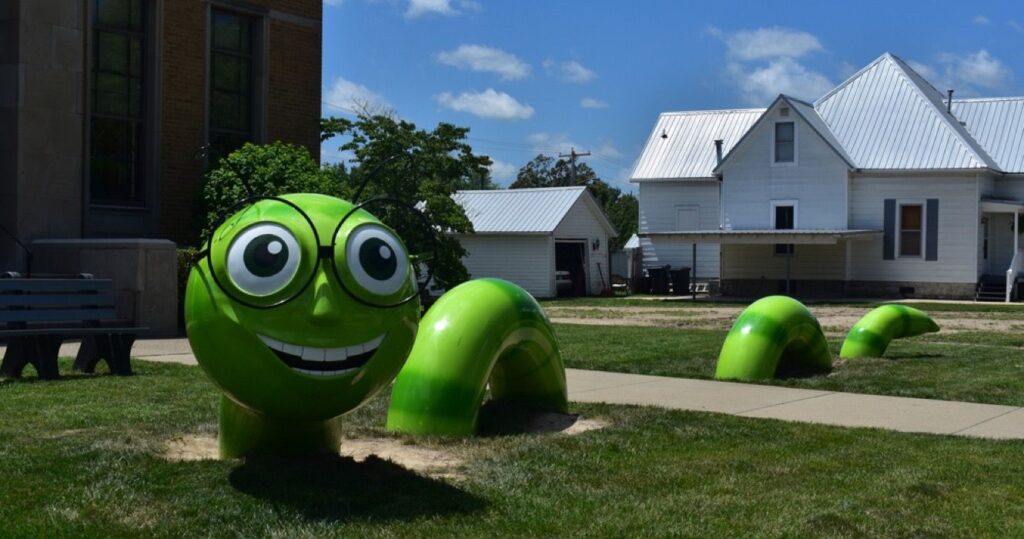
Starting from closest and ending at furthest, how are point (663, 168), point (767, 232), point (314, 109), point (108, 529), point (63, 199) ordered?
1. point (108, 529)
2. point (63, 199)
3. point (314, 109)
4. point (767, 232)
5. point (663, 168)

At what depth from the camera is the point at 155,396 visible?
34.0 feet

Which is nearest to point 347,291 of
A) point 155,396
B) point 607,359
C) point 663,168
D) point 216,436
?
point 216,436

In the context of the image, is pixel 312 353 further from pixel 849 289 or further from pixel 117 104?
pixel 849 289

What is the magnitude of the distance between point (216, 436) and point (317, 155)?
16.6m

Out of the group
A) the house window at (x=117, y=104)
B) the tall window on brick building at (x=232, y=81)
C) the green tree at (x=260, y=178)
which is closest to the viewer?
the house window at (x=117, y=104)

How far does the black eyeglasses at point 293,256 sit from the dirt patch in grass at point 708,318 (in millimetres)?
16764

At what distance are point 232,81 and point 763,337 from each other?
13.3 m

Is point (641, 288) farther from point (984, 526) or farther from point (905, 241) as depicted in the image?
point (984, 526)

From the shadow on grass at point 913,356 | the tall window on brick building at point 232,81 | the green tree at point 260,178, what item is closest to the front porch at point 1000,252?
the shadow on grass at point 913,356

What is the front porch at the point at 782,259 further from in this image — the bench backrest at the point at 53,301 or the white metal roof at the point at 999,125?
the bench backrest at the point at 53,301

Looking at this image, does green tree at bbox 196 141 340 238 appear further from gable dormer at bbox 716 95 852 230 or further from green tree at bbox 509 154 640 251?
green tree at bbox 509 154 640 251

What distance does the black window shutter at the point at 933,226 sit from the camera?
36781mm

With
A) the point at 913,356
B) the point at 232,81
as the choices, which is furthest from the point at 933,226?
the point at 232,81

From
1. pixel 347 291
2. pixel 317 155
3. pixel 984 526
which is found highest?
pixel 317 155
